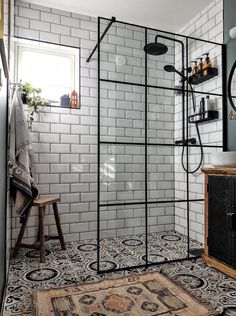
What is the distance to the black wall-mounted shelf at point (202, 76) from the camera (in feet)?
8.74

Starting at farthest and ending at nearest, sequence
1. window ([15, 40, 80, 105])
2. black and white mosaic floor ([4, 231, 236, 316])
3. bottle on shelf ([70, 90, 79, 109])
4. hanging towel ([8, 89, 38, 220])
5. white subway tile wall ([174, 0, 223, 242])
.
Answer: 1. bottle on shelf ([70, 90, 79, 109])
2. window ([15, 40, 80, 105])
3. white subway tile wall ([174, 0, 223, 242])
4. hanging towel ([8, 89, 38, 220])
5. black and white mosaic floor ([4, 231, 236, 316])

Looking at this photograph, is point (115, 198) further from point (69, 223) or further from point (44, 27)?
point (44, 27)

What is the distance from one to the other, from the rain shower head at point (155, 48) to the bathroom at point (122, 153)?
12 mm

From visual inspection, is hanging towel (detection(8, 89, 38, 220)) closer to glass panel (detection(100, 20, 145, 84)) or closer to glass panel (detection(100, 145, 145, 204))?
glass panel (detection(100, 145, 145, 204))

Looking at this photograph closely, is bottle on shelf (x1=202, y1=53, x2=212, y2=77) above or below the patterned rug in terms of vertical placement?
above

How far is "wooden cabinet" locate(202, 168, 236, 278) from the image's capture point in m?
2.03

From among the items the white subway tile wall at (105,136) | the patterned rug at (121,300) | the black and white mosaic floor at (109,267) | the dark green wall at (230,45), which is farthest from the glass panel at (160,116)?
the patterned rug at (121,300)

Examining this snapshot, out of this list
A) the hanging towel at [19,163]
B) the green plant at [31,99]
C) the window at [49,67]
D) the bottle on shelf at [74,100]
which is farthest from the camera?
the bottle on shelf at [74,100]

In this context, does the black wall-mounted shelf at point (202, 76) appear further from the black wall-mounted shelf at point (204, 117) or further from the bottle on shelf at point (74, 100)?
the bottle on shelf at point (74, 100)

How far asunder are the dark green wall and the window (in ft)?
5.49

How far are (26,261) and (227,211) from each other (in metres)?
1.84

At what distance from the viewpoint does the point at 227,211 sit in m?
2.08

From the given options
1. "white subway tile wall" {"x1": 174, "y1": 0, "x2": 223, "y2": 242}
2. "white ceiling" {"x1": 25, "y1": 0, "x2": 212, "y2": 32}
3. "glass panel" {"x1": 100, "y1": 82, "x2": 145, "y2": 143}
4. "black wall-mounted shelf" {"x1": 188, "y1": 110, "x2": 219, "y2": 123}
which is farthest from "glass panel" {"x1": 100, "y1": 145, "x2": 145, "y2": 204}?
"white ceiling" {"x1": 25, "y1": 0, "x2": 212, "y2": 32}

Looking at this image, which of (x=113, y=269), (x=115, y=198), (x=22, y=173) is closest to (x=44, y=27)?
(x=22, y=173)
